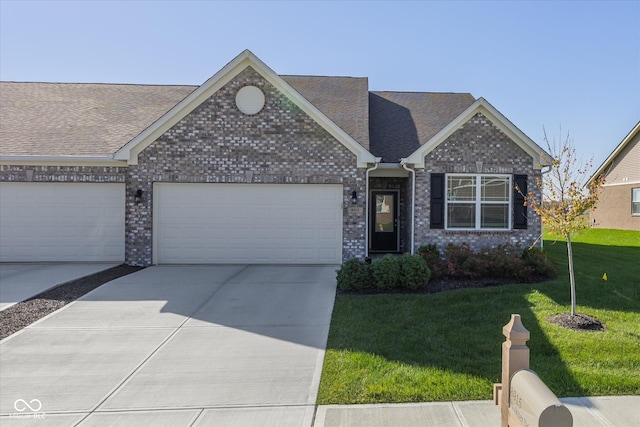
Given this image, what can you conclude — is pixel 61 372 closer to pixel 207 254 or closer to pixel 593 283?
pixel 207 254

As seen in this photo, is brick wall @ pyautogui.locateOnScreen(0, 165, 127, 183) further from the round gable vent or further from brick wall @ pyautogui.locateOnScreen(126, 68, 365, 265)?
the round gable vent

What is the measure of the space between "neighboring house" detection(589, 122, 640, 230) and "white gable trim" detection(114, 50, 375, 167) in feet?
53.7

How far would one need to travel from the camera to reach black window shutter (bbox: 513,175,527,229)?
11.1 m

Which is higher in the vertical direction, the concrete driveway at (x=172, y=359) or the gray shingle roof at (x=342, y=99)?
the gray shingle roof at (x=342, y=99)

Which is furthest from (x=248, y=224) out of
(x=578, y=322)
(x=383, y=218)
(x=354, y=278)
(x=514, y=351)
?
(x=514, y=351)

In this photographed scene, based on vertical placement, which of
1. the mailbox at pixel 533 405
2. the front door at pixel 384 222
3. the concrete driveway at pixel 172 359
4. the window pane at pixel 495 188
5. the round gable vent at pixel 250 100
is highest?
the round gable vent at pixel 250 100

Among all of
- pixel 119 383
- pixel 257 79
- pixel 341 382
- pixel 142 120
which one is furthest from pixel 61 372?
pixel 142 120

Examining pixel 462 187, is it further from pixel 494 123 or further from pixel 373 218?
pixel 373 218

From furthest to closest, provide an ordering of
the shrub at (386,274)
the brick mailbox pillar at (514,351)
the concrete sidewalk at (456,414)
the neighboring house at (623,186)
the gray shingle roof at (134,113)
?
the neighboring house at (623,186)
the gray shingle roof at (134,113)
the shrub at (386,274)
the concrete sidewalk at (456,414)
the brick mailbox pillar at (514,351)

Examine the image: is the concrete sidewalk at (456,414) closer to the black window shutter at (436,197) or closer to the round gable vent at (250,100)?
the black window shutter at (436,197)

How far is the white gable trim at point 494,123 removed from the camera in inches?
425

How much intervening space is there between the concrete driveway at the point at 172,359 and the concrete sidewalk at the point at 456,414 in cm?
39

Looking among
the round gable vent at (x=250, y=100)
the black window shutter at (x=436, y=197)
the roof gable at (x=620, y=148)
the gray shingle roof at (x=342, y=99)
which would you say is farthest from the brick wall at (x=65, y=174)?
the roof gable at (x=620, y=148)

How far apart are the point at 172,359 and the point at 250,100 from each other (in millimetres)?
7976
